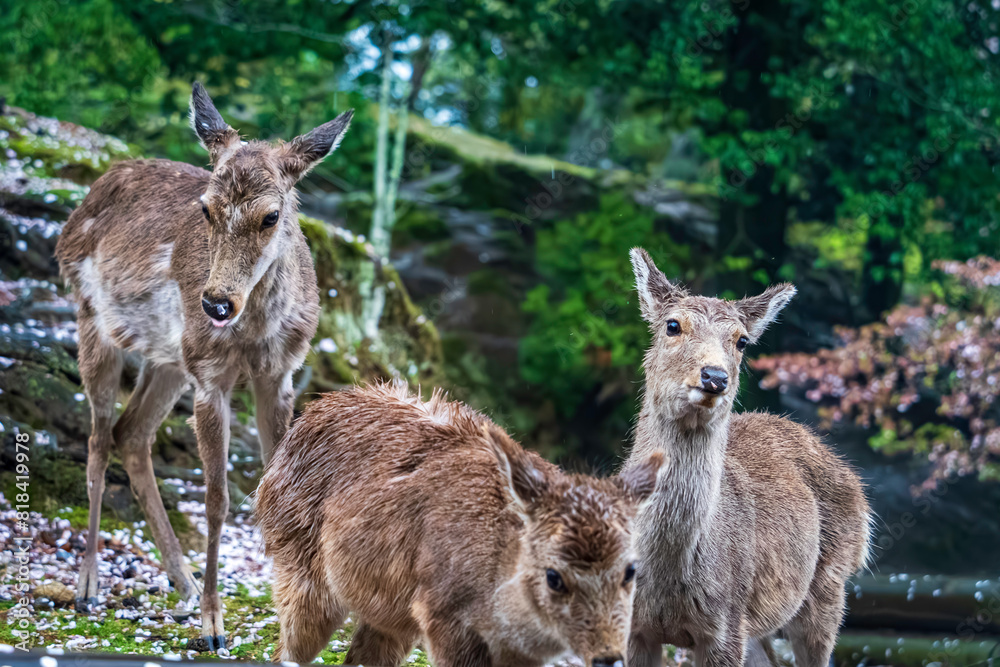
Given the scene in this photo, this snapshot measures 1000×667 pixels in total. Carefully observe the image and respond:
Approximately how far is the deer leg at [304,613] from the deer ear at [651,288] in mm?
1581

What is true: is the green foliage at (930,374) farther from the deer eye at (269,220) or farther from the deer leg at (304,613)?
the deer leg at (304,613)

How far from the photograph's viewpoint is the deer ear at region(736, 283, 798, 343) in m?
3.46

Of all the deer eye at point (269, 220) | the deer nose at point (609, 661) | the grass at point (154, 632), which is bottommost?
the grass at point (154, 632)

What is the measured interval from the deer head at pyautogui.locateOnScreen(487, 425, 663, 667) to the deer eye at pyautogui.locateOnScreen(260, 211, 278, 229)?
Answer: 152 centimetres

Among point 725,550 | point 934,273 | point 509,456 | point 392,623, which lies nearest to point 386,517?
point 392,623

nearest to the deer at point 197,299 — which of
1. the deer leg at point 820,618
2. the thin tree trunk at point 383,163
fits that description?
the deer leg at point 820,618

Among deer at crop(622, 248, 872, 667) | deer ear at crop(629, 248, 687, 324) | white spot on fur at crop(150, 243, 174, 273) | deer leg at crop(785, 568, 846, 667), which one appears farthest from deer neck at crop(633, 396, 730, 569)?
white spot on fur at crop(150, 243, 174, 273)

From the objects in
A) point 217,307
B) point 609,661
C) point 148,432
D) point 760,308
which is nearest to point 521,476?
point 609,661

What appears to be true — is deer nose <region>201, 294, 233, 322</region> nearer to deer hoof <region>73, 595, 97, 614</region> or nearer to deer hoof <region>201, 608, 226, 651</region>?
deer hoof <region>201, 608, 226, 651</region>

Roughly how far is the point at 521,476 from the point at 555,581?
30 cm

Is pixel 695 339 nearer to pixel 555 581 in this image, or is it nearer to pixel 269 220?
pixel 555 581

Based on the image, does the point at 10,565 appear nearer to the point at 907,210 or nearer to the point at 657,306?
the point at 657,306

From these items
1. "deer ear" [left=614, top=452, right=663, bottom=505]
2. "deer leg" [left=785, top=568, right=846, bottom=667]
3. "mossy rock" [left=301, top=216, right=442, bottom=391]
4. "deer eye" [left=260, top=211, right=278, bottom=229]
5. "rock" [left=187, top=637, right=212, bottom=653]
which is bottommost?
"rock" [left=187, top=637, right=212, bottom=653]

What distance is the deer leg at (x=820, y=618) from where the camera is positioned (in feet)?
13.1
